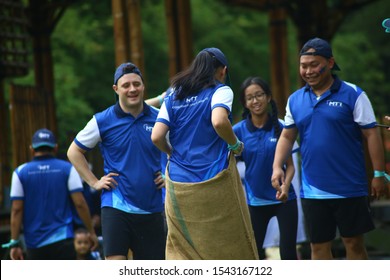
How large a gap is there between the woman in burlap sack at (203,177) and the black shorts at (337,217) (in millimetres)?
1092

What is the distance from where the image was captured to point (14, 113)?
15352 mm

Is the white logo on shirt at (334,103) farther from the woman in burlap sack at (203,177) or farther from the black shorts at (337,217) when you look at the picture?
the woman in burlap sack at (203,177)

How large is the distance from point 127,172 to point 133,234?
1.76 feet

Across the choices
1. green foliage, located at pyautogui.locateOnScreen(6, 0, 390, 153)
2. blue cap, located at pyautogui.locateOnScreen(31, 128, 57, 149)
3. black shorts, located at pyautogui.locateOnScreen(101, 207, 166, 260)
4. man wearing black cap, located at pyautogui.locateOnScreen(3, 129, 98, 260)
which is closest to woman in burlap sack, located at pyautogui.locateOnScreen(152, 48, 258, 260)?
black shorts, located at pyautogui.locateOnScreen(101, 207, 166, 260)

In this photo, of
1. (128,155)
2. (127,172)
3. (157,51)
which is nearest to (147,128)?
(128,155)

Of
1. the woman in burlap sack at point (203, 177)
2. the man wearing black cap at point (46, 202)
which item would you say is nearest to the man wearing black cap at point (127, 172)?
the woman in burlap sack at point (203, 177)

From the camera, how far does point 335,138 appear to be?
27.1 feet

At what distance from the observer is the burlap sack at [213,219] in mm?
7430

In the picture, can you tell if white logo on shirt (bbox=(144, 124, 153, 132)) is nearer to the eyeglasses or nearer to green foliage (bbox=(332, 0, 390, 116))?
the eyeglasses

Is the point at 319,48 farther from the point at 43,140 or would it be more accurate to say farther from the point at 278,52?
the point at 278,52

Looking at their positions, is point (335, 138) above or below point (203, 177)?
above

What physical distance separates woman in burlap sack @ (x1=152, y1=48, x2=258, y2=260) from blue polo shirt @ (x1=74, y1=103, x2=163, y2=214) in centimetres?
88

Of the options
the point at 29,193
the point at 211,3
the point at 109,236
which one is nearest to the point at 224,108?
the point at 109,236

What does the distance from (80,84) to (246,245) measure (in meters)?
18.5
